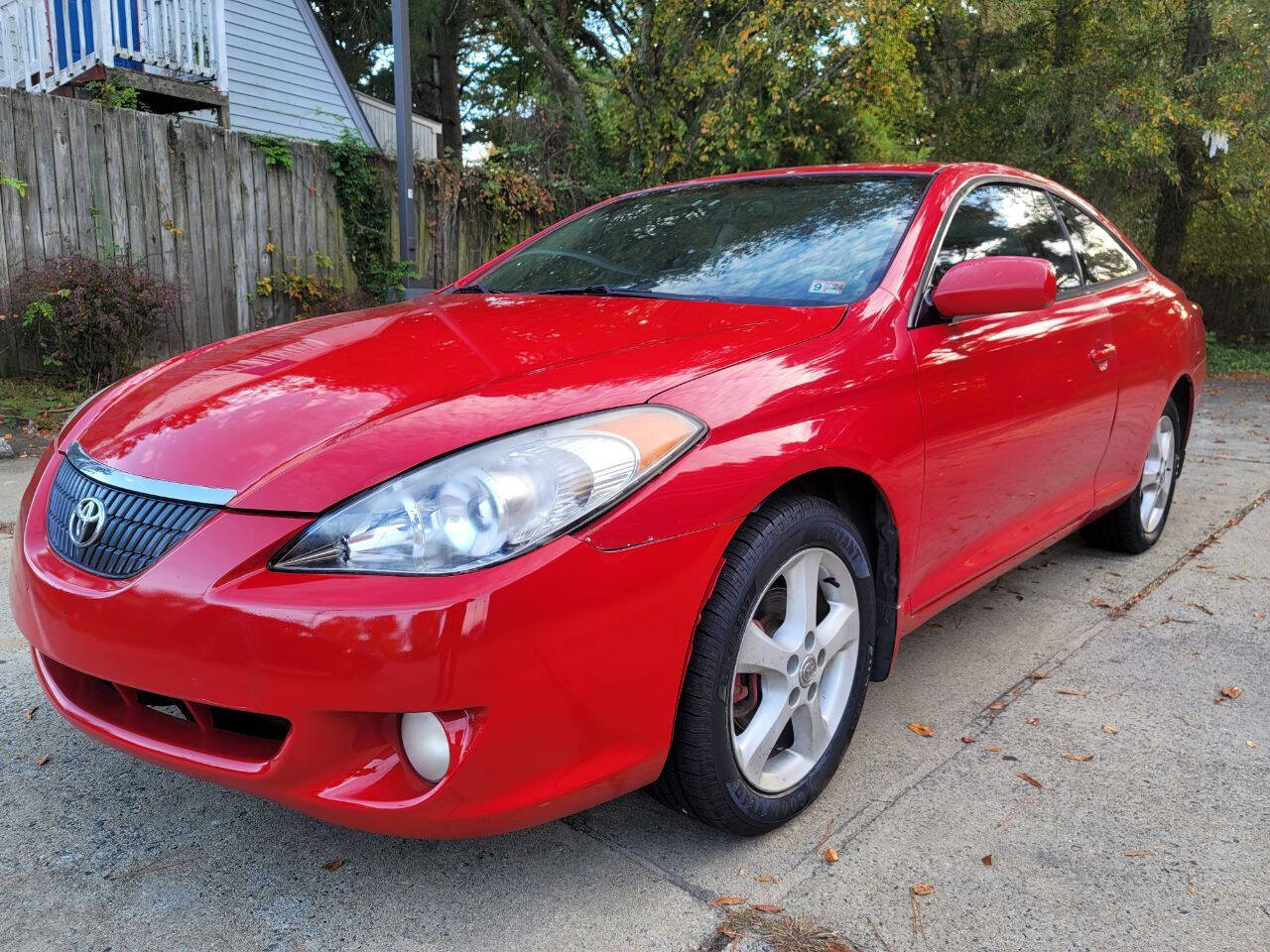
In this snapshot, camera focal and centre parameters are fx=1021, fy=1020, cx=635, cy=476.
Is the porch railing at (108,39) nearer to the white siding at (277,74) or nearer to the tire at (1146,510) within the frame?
the white siding at (277,74)

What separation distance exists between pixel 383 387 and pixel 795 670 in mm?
1033

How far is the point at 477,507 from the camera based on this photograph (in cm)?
169

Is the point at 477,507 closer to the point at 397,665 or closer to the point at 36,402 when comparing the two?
the point at 397,665

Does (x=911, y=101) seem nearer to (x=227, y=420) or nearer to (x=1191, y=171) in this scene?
(x=1191, y=171)

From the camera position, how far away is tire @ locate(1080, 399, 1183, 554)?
13.8 ft

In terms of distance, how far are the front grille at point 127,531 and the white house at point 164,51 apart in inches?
340

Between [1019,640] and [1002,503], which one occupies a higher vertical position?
[1002,503]

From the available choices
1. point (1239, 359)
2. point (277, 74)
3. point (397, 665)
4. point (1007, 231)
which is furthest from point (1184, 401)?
point (277, 74)

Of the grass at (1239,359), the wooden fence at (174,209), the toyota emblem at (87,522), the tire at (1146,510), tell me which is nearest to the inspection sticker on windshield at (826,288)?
the toyota emblem at (87,522)

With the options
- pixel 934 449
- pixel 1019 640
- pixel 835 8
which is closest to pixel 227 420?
pixel 934 449

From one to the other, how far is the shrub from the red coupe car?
4.76 metres

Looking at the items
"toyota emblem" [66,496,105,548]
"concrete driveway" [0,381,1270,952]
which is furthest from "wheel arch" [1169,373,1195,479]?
"toyota emblem" [66,496,105,548]

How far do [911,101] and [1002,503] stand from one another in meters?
11.1

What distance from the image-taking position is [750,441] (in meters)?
1.97
